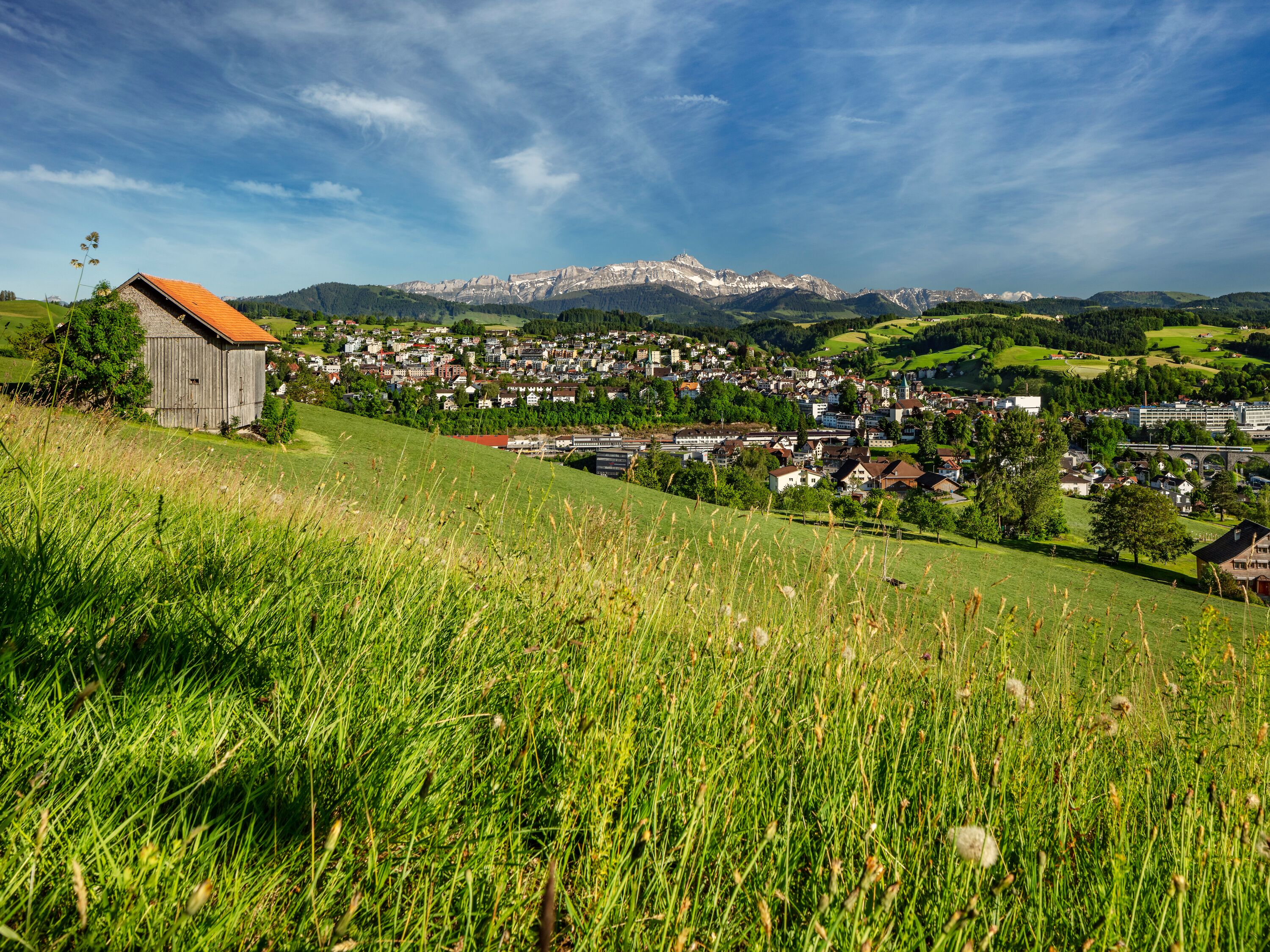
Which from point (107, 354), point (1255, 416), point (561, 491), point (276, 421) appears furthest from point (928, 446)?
point (107, 354)

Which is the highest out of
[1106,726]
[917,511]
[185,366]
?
[185,366]

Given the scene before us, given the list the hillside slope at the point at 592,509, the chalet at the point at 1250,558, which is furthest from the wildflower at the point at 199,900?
the chalet at the point at 1250,558

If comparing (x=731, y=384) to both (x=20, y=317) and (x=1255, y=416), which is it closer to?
(x=1255, y=416)

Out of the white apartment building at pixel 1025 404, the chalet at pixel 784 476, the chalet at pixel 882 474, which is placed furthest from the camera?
the white apartment building at pixel 1025 404

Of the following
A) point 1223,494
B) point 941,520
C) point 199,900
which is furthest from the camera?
point 1223,494

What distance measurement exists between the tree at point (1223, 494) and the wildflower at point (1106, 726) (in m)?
75.8

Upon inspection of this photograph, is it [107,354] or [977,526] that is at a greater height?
[107,354]

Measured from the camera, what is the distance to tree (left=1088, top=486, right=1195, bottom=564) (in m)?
33.9

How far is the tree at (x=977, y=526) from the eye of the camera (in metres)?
37.0

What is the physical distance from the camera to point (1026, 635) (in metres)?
2.51

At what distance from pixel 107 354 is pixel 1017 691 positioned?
16685mm

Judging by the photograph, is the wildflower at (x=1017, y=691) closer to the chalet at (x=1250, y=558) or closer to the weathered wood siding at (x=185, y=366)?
the weathered wood siding at (x=185, y=366)

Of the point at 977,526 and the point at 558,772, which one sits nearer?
the point at 558,772

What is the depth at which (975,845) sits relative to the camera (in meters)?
1.14
